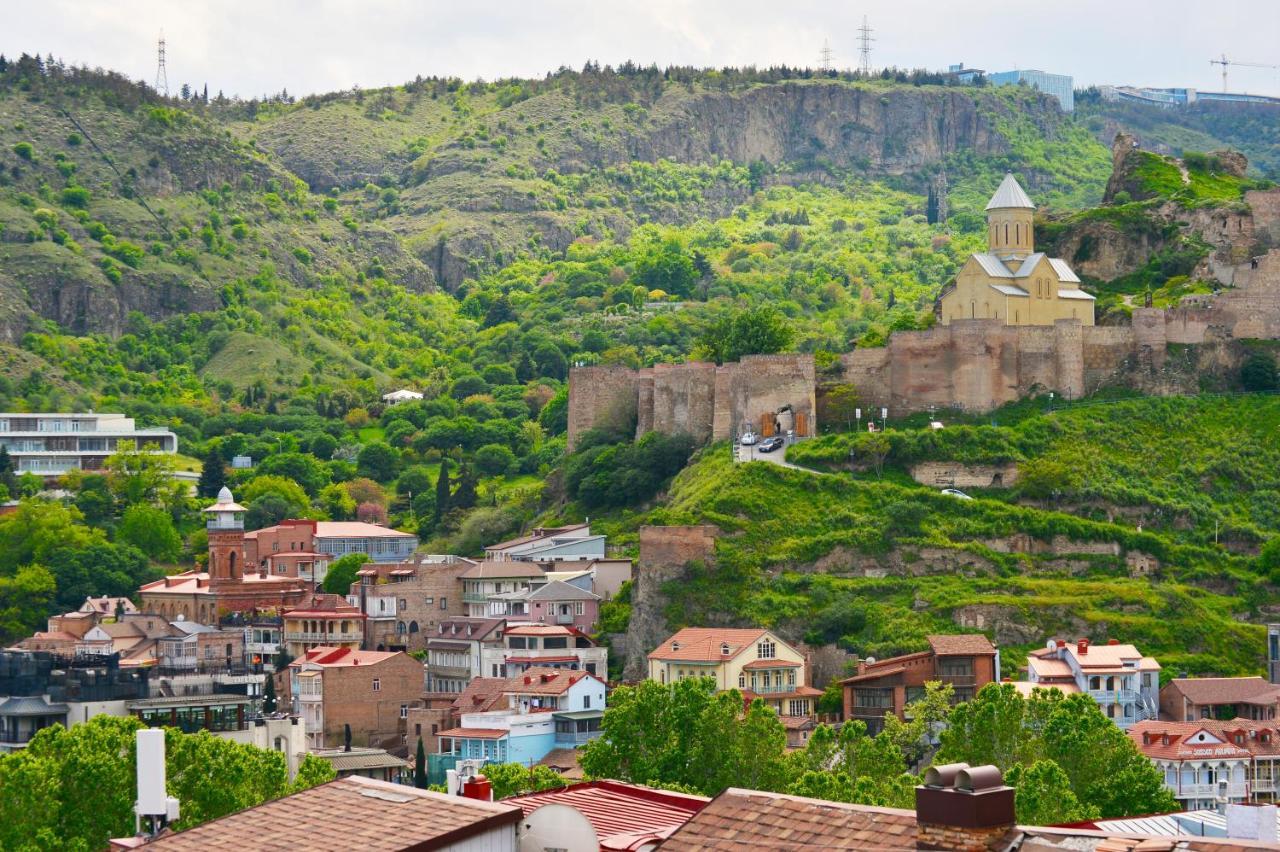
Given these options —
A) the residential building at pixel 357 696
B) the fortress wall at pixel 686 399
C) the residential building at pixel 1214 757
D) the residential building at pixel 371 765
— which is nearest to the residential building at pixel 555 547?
the fortress wall at pixel 686 399

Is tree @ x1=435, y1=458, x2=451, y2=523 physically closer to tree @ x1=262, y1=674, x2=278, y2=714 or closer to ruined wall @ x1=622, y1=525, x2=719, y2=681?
tree @ x1=262, y1=674, x2=278, y2=714

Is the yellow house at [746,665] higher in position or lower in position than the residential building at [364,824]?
Result: lower

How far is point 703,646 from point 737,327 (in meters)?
26.2

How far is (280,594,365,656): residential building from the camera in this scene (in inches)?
3634

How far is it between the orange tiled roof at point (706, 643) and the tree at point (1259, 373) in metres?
24.4

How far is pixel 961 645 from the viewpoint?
73375mm

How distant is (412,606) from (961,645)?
87.1 feet

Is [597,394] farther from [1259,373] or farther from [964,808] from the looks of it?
[964,808]

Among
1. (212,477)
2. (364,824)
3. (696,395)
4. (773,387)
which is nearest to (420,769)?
(773,387)

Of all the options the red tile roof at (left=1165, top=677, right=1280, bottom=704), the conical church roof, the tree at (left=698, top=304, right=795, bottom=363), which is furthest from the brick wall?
the conical church roof

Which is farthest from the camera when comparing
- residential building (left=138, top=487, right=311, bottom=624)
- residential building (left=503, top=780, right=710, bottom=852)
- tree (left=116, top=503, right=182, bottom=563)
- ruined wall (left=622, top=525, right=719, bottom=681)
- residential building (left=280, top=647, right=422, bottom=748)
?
tree (left=116, top=503, right=182, bottom=563)

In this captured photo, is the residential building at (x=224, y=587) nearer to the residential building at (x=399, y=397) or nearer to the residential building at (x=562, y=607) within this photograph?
the residential building at (x=562, y=607)

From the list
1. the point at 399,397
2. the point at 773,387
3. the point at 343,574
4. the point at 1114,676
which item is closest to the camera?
the point at 1114,676

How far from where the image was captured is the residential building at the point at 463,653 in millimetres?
84625
